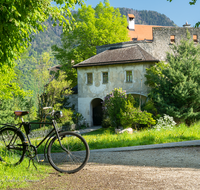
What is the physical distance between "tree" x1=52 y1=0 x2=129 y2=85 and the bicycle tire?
25151 mm

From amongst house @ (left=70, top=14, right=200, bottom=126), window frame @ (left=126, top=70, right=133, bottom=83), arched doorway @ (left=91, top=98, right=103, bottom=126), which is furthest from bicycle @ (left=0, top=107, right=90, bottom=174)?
arched doorway @ (left=91, top=98, right=103, bottom=126)

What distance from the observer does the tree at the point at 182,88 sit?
57.1 feet

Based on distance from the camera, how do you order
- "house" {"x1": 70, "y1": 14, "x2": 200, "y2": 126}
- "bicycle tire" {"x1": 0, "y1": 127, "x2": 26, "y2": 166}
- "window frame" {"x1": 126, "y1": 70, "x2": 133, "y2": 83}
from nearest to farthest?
1. "bicycle tire" {"x1": 0, "y1": 127, "x2": 26, "y2": 166}
2. "house" {"x1": 70, "y1": 14, "x2": 200, "y2": 126}
3. "window frame" {"x1": 126, "y1": 70, "x2": 133, "y2": 83}

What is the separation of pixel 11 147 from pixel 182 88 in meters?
15.0

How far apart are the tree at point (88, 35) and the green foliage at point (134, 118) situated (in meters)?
15.8

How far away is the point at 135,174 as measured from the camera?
13.9 feet

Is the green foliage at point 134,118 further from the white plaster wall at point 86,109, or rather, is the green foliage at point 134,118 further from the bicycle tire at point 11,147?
the bicycle tire at point 11,147

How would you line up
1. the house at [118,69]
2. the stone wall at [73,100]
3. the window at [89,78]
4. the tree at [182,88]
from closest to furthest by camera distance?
1. the tree at [182,88]
2. the house at [118,69]
3. the window at [89,78]
4. the stone wall at [73,100]

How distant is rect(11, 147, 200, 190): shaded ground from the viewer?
3.60 metres

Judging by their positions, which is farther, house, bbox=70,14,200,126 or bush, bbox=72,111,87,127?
bush, bbox=72,111,87,127

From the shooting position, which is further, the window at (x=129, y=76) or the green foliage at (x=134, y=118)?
the window at (x=129, y=76)

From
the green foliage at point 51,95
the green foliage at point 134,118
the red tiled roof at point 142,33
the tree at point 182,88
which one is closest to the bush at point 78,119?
the green foliage at point 51,95

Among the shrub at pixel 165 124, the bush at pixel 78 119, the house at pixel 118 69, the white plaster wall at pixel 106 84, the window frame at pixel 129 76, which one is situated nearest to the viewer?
the shrub at pixel 165 124

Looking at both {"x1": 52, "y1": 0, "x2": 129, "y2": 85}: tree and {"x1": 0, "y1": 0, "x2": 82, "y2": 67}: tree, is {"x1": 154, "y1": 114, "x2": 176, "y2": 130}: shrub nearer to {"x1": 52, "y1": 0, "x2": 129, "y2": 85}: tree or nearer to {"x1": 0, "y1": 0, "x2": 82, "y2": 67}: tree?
{"x1": 0, "y1": 0, "x2": 82, "y2": 67}: tree
